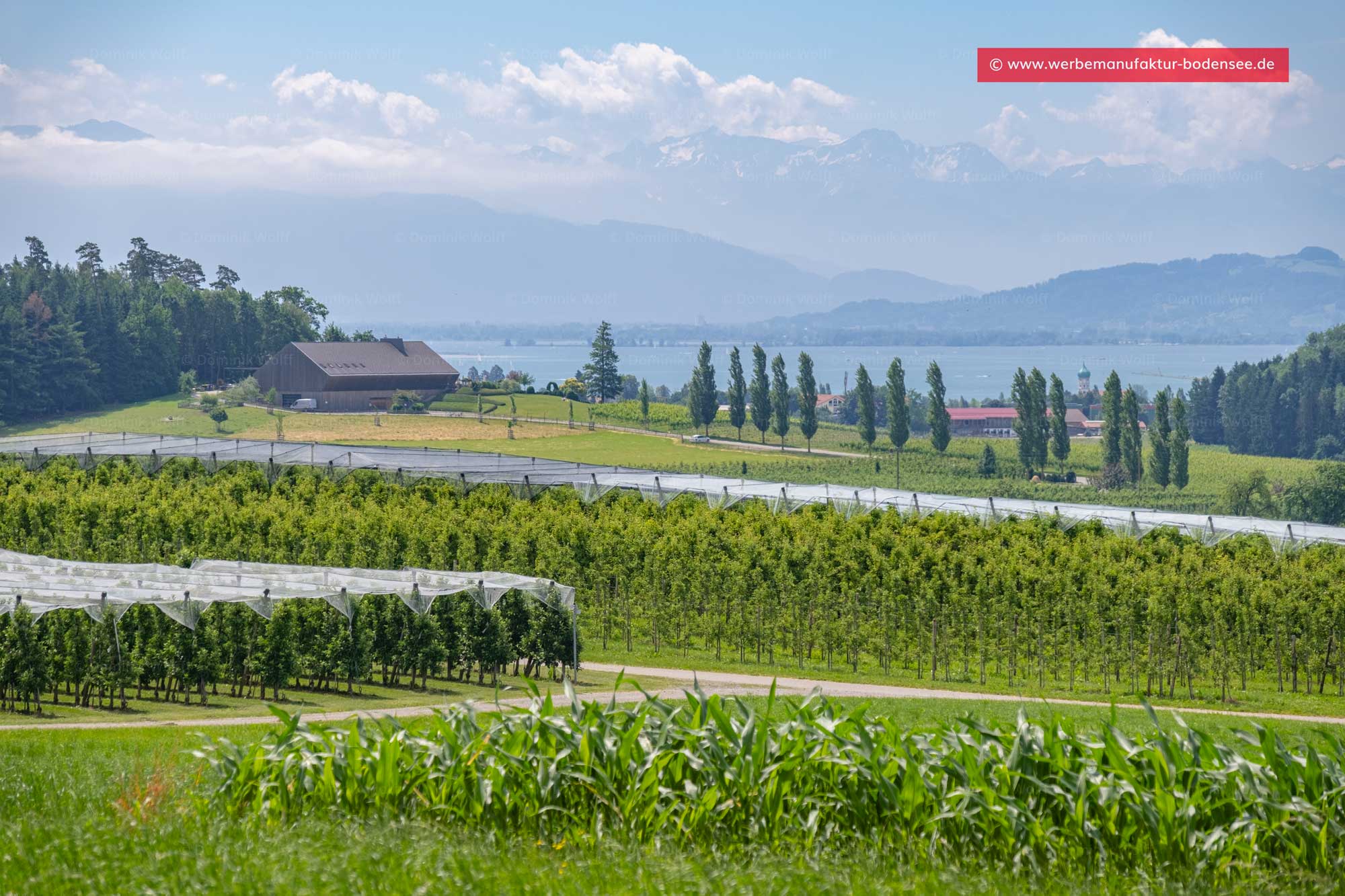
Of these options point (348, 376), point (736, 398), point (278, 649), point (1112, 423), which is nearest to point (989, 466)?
point (1112, 423)

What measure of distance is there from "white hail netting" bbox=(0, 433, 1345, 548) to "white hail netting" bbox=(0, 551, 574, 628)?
1917cm

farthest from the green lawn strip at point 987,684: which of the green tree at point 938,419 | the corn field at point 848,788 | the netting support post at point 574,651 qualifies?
the green tree at point 938,419

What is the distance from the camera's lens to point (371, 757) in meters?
10.1

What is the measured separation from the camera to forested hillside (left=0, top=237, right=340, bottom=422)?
113m

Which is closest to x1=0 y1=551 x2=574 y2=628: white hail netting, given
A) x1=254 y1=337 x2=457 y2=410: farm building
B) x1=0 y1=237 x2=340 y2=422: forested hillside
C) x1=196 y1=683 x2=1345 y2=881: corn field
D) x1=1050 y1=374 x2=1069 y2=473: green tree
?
x1=196 y1=683 x2=1345 y2=881: corn field

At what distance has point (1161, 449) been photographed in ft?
312

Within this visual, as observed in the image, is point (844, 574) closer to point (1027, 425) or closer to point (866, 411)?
point (1027, 425)

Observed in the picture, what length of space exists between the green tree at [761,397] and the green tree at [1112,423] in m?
26.3

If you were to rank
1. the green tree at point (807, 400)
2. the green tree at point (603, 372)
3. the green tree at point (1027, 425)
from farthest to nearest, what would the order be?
the green tree at point (603, 372) < the green tree at point (807, 400) < the green tree at point (1027, 425)

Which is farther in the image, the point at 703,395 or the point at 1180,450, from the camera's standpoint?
the point at 703,395

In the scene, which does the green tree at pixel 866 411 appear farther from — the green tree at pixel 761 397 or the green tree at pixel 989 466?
the green tree at pixel 989 466

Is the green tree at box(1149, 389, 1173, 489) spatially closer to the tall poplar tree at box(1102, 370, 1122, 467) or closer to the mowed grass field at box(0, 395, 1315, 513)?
the mowed grass field at box(0, 395, 1315, 513)

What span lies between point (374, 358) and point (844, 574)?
98.5 metres

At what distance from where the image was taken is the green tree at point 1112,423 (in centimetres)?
9675
